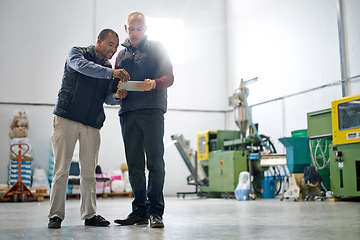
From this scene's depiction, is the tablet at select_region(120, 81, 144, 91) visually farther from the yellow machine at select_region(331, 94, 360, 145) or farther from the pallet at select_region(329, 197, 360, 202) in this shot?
the pallet at select_region(329, 197, 360, 202)

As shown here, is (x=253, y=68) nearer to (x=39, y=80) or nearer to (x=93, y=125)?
Result: (x=39, y=80)

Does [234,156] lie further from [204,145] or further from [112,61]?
[112,61]

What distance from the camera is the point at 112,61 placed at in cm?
1010

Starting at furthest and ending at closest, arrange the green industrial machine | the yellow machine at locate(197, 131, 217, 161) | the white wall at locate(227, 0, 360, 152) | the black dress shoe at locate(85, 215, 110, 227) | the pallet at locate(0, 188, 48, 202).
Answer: the yellow machine at locate(197, 131, 217, 161), the pallet at locate(0, 188, 48, 202), the white wall at locate(227, 0, 360, 152), the green industrial machine, the black dress shoe at locate(85, 215, 110, 227)

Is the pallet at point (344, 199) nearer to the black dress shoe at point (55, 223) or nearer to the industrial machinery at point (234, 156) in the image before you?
the industrial machinery at point (234, 156)

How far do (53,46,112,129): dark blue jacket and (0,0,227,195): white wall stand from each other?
23.5 ft

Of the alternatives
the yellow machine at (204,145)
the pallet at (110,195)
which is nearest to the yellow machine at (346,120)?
the yellow machine at (204,145)

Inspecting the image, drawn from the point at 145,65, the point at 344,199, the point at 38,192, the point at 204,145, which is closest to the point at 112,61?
the point at 204,145

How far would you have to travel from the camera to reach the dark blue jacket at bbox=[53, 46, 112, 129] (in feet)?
8.78

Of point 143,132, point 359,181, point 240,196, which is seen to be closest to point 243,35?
point 240,196

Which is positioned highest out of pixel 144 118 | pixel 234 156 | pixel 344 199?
pixel 144 118

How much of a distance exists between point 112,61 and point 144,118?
765 cm

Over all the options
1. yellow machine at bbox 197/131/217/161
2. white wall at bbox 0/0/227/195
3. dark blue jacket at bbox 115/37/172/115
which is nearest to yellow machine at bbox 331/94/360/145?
yellow machine at bbox 197/131/217/161

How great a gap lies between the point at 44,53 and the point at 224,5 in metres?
4.98
